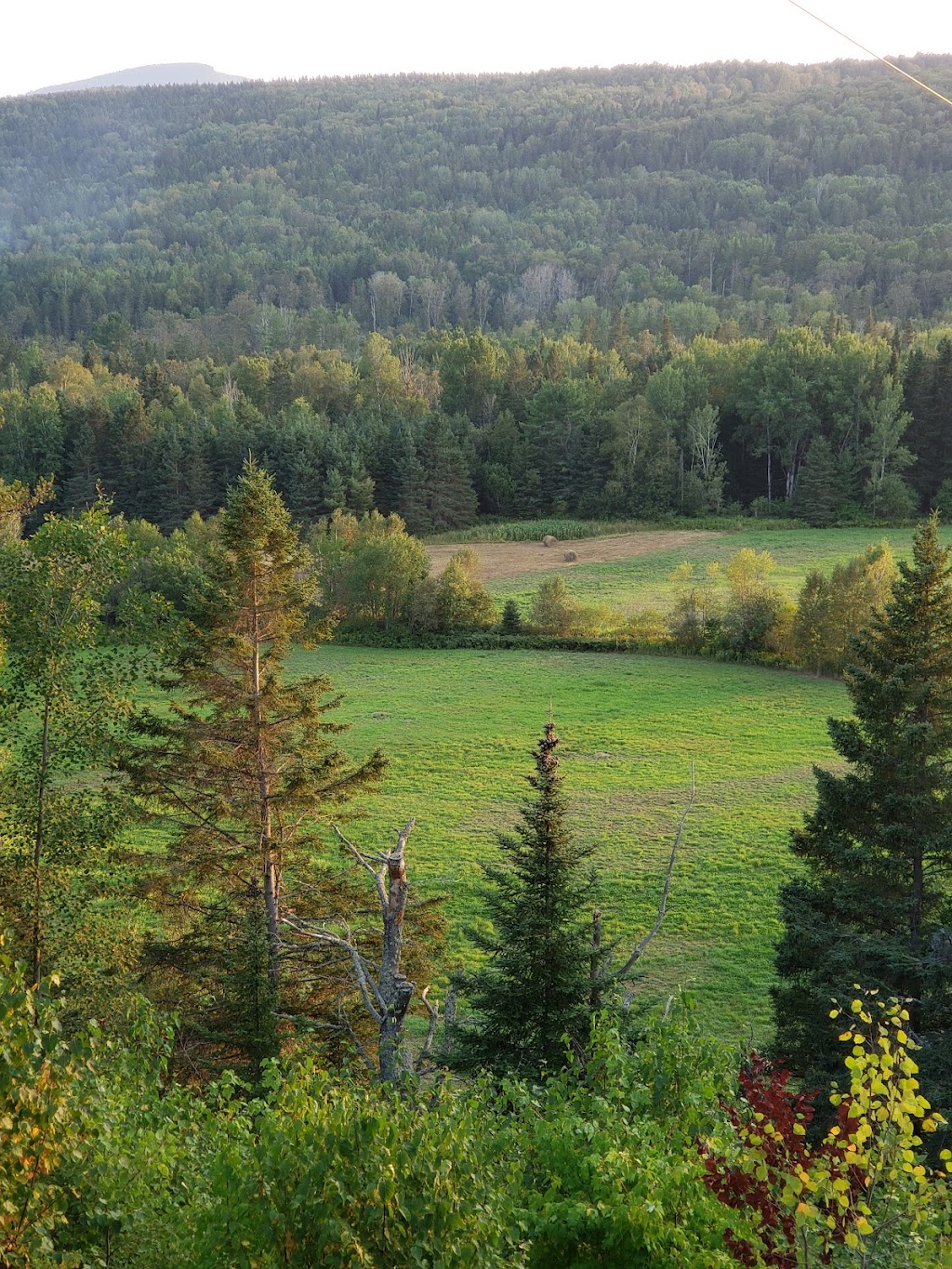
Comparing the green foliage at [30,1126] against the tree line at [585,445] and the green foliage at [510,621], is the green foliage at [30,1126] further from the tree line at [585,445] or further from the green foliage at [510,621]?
the tree line at [585,445]

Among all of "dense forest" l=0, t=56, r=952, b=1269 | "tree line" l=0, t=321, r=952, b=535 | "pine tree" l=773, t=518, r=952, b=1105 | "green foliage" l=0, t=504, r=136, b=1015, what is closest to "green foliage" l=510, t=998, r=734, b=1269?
"dense forest" l=0, t=56, r=952, b=1269

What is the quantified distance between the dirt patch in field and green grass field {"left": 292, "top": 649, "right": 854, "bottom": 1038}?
16.4 meters

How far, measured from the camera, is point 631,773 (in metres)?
34.2

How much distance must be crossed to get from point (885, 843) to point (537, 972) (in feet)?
16.9

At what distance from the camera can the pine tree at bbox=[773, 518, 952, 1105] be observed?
12492 mm

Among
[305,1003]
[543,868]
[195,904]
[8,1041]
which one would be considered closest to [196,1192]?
[8,1041]

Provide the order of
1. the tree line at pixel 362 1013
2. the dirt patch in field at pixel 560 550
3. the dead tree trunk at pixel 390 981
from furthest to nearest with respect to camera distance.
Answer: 1. the dirt patch in field at pixel 560 550
2. the dead tree trunk at pixel 390 981
3. the tree line at pixel 362 1013

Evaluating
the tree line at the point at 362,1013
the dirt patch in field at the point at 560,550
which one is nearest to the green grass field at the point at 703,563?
the dirt patch in field at the point at 560,550

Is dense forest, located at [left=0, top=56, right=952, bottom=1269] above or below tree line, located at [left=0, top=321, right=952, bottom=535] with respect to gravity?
below

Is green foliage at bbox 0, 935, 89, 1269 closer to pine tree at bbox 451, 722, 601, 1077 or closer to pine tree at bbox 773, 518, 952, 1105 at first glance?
pine tree at bbox 451, 722, 601, 1077

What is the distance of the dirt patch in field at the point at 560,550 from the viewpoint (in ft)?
220

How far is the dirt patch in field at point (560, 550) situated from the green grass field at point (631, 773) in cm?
1636

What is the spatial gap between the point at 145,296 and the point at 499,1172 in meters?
170

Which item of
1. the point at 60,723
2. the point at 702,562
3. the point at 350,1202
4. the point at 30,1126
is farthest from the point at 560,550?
the point at 30,1126
